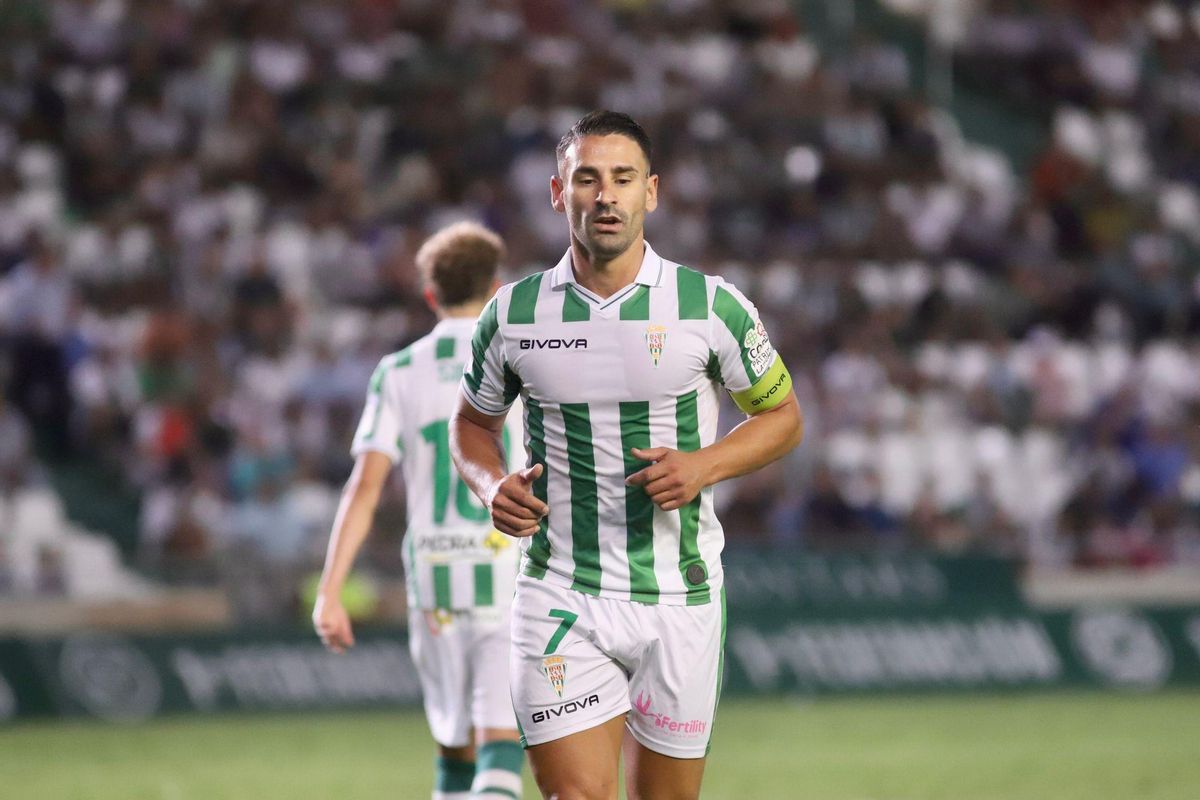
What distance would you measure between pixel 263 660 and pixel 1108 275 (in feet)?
29.4

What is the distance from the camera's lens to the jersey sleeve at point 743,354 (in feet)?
15.8

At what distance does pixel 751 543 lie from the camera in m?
13.6

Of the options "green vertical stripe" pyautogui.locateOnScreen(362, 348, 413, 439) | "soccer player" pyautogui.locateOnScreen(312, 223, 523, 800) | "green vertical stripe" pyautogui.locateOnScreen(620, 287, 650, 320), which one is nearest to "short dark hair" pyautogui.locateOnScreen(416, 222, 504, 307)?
"soccer player" pyautogui.locateOnScreen(312, 223, 523, 800)

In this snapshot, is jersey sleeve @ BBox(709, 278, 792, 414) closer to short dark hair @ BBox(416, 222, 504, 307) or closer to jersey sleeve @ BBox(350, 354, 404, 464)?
short dark hair @ BBox(416, 222, 504, 307)

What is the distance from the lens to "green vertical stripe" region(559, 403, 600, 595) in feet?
15.8

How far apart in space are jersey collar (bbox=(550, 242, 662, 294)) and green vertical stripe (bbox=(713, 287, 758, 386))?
0.58 ft

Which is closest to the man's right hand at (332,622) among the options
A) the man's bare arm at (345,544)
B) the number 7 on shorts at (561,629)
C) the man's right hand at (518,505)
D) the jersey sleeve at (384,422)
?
the man's bare arm at (345,544)

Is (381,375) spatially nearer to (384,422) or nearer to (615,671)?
(384,422)

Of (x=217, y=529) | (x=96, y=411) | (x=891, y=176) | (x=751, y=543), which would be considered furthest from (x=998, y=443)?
(x=96, y=411)

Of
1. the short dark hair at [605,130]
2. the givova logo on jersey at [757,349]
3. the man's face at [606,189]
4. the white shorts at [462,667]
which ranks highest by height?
the short dark hair at [605,130]

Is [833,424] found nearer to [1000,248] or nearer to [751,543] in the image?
[751,543]

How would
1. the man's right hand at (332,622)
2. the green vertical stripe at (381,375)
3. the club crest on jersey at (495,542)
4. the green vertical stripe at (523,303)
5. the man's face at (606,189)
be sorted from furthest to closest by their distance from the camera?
1. the green vertical stripe at (381,375)
2. the club crest on jersey at (495,542)
3. the man's right hand at (332,622)
4. the green vertical stripe at (523,303)
5. the man's face at (606,189)

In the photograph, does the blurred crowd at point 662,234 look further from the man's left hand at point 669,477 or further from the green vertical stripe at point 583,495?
the man's left hand at point 669,477

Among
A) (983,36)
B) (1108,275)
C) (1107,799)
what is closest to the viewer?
(1107,799)
